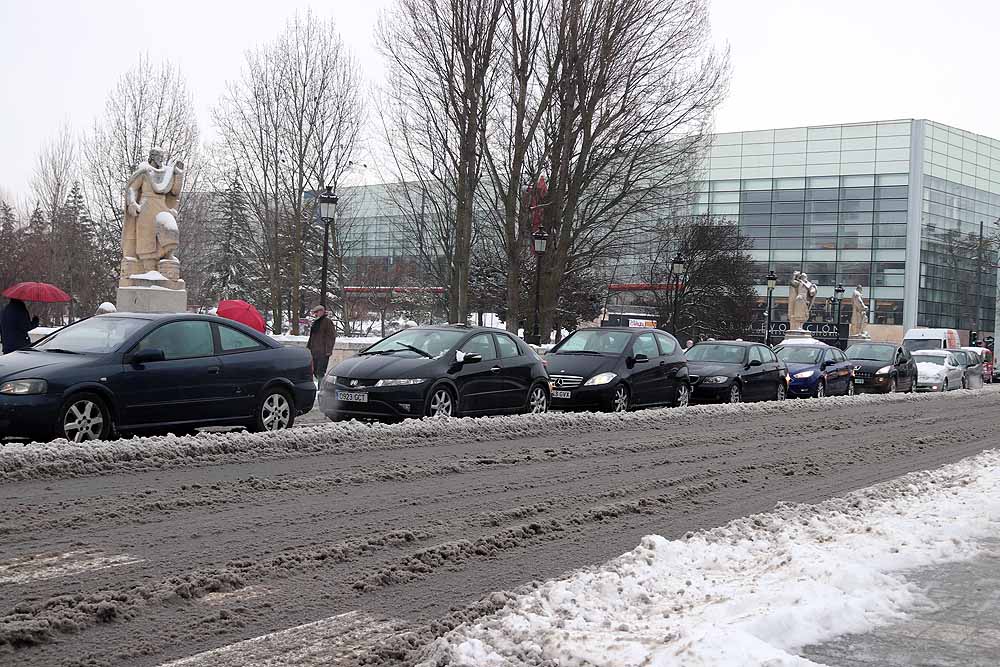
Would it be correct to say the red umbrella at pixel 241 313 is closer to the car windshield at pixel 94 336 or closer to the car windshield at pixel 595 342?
the car windshield at pixel 595 342

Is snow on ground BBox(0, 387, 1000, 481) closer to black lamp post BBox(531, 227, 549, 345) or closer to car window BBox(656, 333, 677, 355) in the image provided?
car window BBox(656, 333, 677, 355)

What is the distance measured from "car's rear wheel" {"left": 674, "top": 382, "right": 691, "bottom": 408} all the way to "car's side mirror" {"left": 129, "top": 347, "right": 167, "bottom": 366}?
443 inches

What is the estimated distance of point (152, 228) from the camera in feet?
72.6

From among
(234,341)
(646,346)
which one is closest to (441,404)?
(234,341)

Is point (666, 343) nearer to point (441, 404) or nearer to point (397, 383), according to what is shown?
point (441, 404)

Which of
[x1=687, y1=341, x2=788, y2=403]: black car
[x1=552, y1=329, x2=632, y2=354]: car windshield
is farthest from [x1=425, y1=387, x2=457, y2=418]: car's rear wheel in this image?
[x1=687, y1=341, x2=788, y2=403]: black car

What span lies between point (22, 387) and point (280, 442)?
258cm

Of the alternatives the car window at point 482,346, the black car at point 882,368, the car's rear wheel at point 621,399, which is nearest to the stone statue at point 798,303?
the black car at point 882,368

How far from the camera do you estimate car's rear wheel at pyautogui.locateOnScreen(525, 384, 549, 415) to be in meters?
16.0

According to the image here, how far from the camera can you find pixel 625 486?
9.46 m

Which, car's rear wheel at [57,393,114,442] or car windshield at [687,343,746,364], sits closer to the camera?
car's rear wheel at [57,393,114,442]

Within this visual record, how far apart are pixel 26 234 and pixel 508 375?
48.0 meters

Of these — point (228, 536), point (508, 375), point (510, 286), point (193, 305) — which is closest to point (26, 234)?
point (193, 305)

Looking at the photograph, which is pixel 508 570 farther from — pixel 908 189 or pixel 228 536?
pixel 908 189
